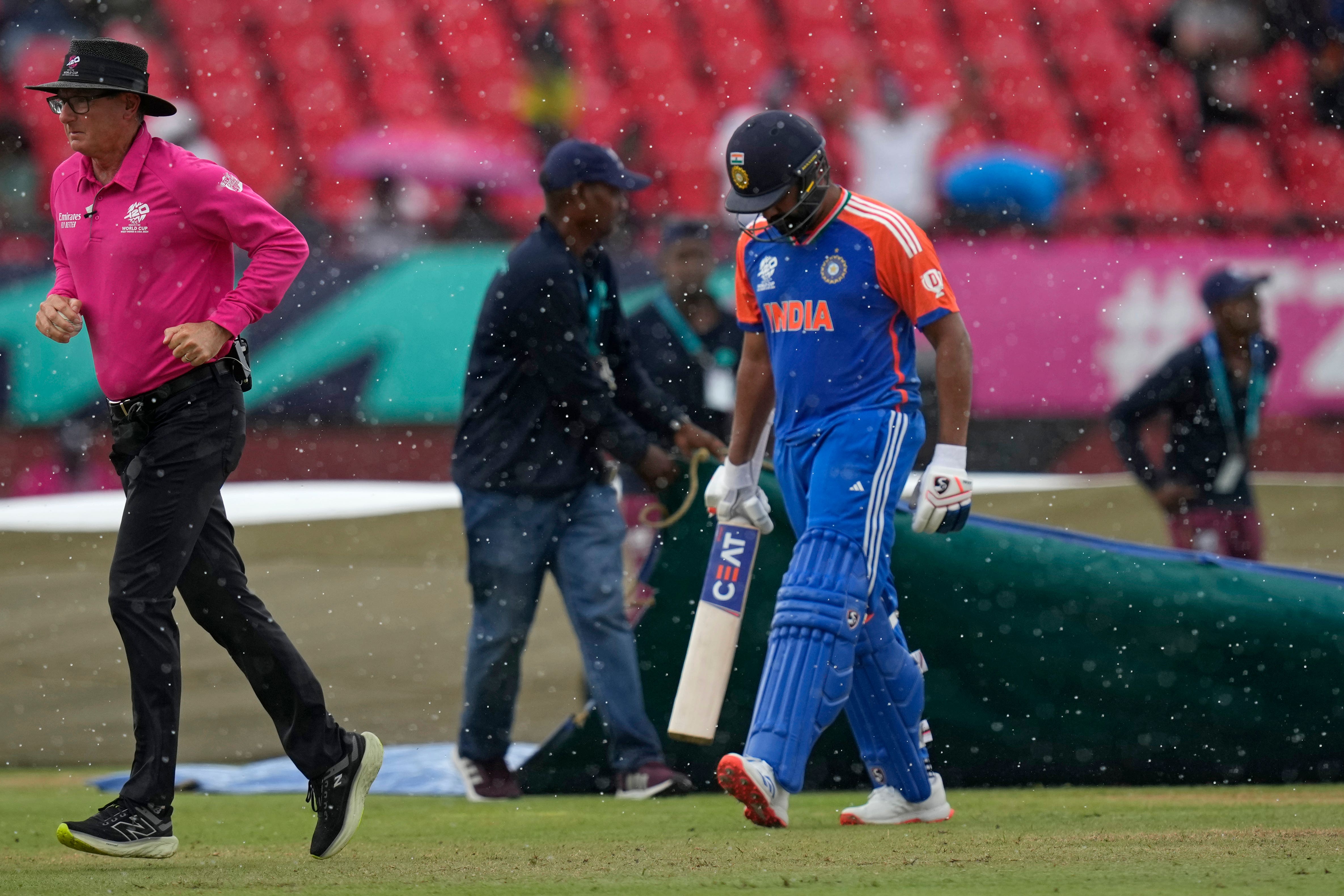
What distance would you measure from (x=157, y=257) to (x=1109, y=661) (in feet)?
9.56

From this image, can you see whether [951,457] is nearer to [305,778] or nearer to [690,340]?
[305,778]

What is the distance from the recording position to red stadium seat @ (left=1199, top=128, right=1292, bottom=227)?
16.5m

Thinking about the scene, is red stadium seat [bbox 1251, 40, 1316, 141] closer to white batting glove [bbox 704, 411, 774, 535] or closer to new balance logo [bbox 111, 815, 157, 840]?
white batting glove [bbox 704, 411, 774, 535]

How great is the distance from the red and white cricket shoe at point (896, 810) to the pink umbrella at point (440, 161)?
1085 centimetres

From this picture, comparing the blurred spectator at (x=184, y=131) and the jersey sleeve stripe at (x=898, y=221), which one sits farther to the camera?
the blurred spectator at (x=184, y=131)

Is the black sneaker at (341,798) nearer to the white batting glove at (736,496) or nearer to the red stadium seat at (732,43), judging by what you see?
the white batting glove at (736,496)

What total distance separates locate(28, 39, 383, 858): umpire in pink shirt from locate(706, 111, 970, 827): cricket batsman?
40.0 inches

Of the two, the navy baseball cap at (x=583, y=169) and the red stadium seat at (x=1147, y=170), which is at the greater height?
the red stadium seat at (x=1147, y=170)

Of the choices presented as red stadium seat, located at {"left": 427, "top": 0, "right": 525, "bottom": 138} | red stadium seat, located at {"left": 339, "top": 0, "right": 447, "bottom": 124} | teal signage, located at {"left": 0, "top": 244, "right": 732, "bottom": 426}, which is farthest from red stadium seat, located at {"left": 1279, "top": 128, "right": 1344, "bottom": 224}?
red stadium seat, located at {"left": 339, "top": 0, "right": 447, "bottom": 124}

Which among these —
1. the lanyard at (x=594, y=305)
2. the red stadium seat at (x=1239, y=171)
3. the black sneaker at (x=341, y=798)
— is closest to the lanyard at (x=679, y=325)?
the lanyard at (x=594, y=305)

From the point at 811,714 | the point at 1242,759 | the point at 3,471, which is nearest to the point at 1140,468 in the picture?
the point at 1242,759

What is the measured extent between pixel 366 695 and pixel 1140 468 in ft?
10.3

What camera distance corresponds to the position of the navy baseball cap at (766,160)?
4184mm

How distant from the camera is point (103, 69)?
12.8ft
